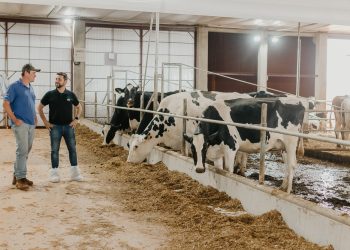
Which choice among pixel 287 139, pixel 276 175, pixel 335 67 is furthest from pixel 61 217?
pixel 335 67

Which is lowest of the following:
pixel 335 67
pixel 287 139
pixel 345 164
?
pixel 345 164

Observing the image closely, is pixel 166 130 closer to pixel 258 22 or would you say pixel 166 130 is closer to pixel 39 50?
pixel 39 50

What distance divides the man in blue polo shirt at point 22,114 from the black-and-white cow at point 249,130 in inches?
90.7

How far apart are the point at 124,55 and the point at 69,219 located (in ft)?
55.3

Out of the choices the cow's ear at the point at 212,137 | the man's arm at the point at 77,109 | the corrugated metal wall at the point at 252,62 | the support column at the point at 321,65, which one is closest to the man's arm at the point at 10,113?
the man's arm at the point at 77,109

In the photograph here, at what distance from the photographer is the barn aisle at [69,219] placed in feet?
15.4

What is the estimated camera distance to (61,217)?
18.2 ft

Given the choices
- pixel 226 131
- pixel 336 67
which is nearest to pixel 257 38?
pixel 336 67

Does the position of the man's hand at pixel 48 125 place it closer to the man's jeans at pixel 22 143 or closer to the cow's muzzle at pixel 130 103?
the man's jeans at pixel 22 143

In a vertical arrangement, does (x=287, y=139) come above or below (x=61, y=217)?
above

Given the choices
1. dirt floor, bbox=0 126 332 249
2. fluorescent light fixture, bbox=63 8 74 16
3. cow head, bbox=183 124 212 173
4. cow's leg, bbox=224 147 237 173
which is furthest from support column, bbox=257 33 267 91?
cow head, bbox=183 124 212 173

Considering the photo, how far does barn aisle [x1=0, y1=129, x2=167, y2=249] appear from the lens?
4682mm

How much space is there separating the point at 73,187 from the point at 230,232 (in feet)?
10.4

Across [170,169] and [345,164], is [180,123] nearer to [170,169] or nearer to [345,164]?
[170,169]
